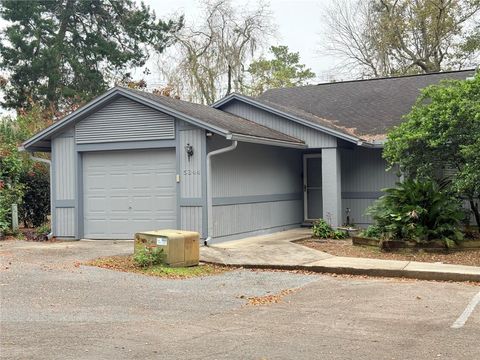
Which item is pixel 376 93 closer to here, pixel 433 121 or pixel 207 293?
pixel 433 121

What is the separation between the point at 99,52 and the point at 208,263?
24.8 meters

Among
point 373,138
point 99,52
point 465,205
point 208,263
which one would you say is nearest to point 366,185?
point 373,138

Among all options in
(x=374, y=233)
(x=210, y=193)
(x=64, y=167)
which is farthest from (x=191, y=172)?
(x=374, y=233)

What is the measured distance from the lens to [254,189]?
50.4 feet

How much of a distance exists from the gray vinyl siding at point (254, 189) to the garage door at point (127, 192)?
1155mm

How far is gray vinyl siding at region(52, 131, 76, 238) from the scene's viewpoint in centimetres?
1508

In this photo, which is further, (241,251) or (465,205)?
(465,205)

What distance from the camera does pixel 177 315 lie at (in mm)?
7188

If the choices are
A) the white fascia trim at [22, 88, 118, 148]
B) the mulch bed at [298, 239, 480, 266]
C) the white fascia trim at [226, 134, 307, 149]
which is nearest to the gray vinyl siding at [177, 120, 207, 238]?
the white fascia trim at [226, 134, 307, 149]

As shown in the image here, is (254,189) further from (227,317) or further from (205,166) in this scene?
(227,317)

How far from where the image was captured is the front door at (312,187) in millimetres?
18016

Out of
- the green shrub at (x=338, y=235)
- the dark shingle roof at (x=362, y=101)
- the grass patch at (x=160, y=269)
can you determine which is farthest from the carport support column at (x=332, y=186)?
the grass patch at (x=160, y=269)

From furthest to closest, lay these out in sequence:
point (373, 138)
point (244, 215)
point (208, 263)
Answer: point (373, 138), point (244, 215), point (208, 263)

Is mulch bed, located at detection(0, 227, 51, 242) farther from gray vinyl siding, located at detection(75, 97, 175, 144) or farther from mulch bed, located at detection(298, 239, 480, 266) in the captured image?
mulch bed, located at detection(298, 239, 480, 266)
